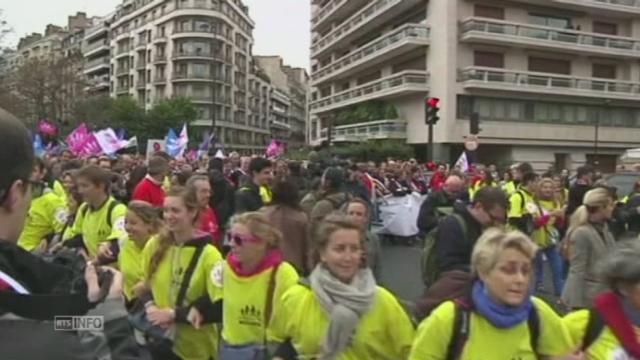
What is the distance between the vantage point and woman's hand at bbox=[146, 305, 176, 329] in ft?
13.9

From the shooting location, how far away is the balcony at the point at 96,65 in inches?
4311

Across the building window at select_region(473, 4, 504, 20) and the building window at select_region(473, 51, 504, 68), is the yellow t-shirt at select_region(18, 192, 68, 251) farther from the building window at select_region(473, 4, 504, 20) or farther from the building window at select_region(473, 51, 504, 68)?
the building window at select_region(473, 4, 504, 20)

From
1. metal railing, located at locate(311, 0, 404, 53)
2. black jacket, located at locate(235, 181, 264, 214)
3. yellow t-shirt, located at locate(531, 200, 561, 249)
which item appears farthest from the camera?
metal railing, located at locate(311, 0, 404, 53)

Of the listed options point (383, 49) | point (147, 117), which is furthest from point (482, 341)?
point (147, 117)

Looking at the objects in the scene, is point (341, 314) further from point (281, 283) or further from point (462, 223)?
point (462, 223)

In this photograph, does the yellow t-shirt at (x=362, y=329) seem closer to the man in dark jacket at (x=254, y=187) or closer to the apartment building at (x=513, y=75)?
the man in dark jacket at (x=254, y=187)

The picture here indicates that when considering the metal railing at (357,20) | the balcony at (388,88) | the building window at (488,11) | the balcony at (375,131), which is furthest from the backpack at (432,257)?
the metal railing at (357,20)

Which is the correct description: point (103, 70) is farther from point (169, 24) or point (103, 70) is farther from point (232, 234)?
point (232, 234)

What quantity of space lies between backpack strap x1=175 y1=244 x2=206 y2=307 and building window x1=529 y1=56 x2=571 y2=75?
135ft

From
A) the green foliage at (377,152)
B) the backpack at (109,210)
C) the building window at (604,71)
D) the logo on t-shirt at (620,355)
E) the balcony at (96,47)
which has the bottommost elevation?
the logo on t-shirt at (620,355)

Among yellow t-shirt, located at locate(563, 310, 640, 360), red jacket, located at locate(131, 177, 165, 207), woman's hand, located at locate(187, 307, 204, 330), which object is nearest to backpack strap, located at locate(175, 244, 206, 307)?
woman's hand, located at locate(187, 307, 204, 330)

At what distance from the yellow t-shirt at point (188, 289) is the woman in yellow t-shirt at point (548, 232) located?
21.0 ft

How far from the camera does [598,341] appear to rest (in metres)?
3.12

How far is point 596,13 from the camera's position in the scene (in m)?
44.8
